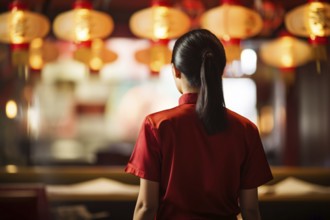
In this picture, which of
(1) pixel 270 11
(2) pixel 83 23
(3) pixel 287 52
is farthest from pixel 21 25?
(1) pixel 270 11

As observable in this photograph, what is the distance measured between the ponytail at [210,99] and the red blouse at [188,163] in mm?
31

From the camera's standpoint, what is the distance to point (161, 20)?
530 centimetres

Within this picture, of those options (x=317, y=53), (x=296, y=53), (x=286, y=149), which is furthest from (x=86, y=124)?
(x=317, y=53)

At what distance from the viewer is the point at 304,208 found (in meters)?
4.95

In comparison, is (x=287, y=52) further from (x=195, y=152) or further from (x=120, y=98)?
(x=195, y=152)

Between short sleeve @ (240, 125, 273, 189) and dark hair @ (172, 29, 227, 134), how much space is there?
0.14 metres

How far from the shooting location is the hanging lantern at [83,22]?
5.31 metres

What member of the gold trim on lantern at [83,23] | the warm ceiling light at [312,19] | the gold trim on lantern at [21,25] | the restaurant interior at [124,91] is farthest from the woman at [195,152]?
the restaurant interior at [124,91]

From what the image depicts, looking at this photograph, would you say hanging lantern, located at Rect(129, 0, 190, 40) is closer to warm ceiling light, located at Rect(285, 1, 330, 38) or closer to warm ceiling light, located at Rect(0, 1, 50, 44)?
warm ceiling light, located at Rect(0, 1, 50, 44)

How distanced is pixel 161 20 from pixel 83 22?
0.82 m

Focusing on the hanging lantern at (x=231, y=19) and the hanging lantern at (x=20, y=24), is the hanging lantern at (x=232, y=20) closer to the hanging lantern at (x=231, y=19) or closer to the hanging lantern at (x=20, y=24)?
the hanging lantern at (x=231, y=19)

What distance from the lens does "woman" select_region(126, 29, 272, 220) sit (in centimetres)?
185

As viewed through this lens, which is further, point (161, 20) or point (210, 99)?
point (161, 20)

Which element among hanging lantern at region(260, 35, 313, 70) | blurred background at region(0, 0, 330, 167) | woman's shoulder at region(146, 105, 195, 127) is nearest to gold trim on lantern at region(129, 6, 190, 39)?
hanging lantern at region(260, 35, 313, 70)
